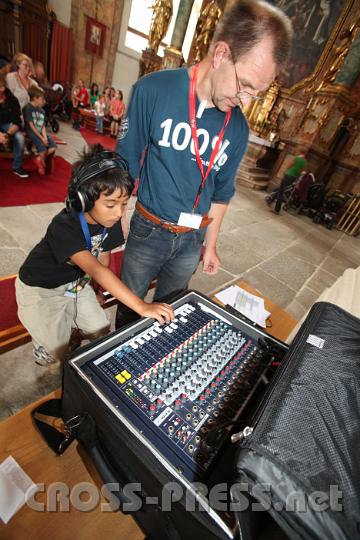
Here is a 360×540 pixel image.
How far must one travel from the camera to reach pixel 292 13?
29.6 ft

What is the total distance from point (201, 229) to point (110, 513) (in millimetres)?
1273

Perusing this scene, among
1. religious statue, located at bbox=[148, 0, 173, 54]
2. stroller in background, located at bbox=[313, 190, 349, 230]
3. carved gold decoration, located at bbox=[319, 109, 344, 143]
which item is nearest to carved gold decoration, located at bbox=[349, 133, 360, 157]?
carved gold decoration, located at bbox=[319, 109, 344, 143]

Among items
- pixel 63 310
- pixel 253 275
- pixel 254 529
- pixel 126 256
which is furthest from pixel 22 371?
pixel 253 275

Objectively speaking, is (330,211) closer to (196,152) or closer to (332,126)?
(332,126)

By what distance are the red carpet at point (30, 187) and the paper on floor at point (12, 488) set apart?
344 centimetres

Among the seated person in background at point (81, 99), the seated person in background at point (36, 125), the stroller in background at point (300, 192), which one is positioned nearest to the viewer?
the seated person in background at point (36, 125)

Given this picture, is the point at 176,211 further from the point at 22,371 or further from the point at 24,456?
the point at 22,371

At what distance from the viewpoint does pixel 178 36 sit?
8367 millimetres

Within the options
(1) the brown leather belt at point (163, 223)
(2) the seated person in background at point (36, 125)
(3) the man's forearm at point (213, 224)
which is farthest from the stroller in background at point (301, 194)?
(1) the brown leather belt at point (163, 223)

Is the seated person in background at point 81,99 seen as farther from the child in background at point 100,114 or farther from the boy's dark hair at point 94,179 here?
the boy's dark hair at point 94,179

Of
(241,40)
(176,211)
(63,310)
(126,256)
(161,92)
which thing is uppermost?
(241,40)

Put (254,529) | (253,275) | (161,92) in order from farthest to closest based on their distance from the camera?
(253,275)
(161,92)
(254,529)

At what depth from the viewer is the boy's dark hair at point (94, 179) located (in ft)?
3.65

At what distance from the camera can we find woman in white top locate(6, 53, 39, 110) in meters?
4.57
